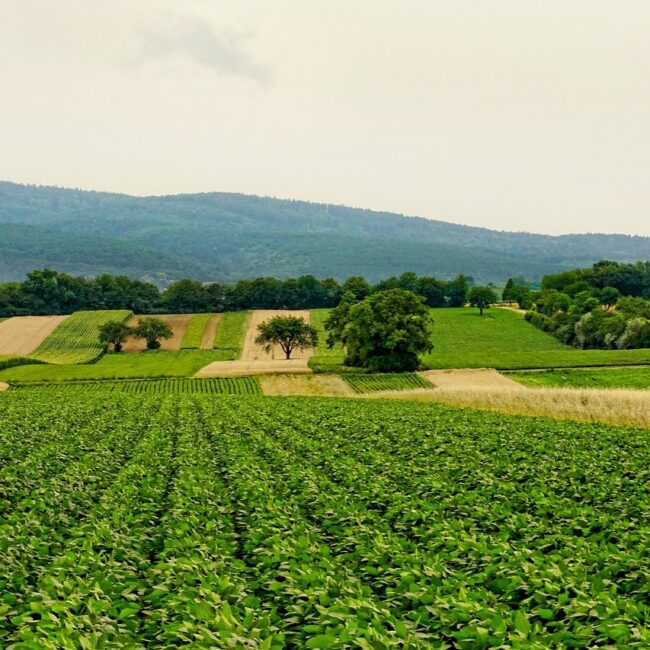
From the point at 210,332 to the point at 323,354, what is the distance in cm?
3886

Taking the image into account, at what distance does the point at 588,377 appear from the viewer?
78938 millimetres

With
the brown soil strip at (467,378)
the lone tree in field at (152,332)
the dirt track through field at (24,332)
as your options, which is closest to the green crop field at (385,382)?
the brown soil strip at (467,378)

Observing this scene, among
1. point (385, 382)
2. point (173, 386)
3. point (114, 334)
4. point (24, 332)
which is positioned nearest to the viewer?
point (385, 382)

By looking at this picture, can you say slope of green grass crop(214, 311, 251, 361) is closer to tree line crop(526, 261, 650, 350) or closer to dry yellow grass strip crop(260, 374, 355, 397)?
dry yellow grass strip crop(260, 374, 355, 397)

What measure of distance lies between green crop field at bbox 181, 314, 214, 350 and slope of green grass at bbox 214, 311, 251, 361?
388cm

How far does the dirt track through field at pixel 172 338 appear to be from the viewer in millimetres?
137375

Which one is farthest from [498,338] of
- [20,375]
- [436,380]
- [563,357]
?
[20,375]

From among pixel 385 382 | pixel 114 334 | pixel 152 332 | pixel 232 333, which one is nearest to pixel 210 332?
pixel 232 333

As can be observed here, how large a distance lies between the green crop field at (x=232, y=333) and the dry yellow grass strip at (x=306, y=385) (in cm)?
3448

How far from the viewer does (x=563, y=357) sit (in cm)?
9500

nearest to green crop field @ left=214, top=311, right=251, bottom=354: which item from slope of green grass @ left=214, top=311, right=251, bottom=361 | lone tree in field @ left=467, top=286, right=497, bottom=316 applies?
slope of green grass @ left=214, top=311, right=251, bottom=361

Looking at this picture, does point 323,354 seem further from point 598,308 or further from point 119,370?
point 598,308

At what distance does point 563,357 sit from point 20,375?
80688mm

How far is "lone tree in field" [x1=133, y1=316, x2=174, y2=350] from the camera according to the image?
136000 millimetres
